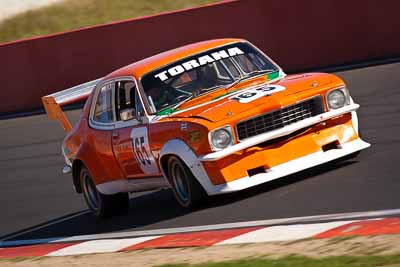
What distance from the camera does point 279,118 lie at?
9.12 meters

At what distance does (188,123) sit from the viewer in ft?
29.7

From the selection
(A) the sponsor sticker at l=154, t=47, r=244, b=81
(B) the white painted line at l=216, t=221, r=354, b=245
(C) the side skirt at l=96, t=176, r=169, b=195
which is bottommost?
(C) the side skirt at l=96, t=176, r=169, b=195

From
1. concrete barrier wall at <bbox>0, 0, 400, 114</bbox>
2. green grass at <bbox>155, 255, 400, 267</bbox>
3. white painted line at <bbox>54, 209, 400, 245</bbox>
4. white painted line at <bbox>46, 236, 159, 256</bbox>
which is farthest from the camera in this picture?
concrete barrier wall at <bbox>0, 0, 400, 114</bbox>

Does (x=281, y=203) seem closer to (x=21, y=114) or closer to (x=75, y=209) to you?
(x=75, y=209)

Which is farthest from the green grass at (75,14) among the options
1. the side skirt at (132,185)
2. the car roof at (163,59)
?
the side skirt at (132,185)

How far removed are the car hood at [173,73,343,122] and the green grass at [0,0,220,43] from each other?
18169 millimetres

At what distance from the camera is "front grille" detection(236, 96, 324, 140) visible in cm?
902

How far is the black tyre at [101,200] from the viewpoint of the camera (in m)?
10.7

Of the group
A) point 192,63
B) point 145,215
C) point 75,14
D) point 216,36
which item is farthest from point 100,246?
point 75,14

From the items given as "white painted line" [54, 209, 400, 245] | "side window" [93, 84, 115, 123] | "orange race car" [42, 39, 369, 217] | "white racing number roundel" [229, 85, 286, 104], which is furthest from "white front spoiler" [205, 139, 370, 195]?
"side window" [93, 84, 115, 123]

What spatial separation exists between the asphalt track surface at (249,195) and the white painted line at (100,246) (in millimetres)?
498

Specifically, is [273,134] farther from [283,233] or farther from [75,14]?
[75,14]

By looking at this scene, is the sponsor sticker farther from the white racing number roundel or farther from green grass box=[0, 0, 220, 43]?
green grass box=[0, 0, 220, 43]

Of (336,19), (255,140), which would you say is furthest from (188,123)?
(336,19)
